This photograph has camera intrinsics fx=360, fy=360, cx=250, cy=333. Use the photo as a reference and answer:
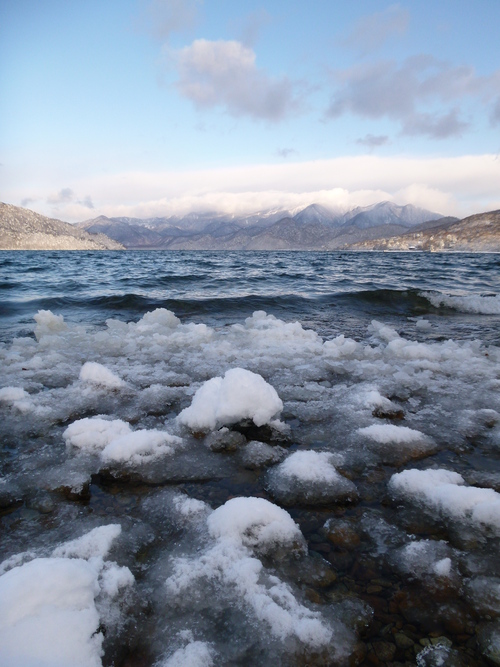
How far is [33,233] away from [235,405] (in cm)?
18095

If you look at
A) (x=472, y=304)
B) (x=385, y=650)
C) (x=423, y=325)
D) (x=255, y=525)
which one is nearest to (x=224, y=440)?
(x=255, y=525)

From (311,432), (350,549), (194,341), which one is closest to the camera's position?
(350,549)

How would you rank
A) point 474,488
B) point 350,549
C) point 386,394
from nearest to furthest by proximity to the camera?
point 350,549 < point 474,488 < point 386,394

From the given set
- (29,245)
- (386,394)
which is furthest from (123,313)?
(29,245)

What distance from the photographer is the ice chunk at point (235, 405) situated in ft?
10.1

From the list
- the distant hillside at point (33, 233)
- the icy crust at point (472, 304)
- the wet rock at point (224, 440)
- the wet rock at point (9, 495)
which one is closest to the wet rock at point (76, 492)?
the wet rock at point (9, 495)

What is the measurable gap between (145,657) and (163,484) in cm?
106

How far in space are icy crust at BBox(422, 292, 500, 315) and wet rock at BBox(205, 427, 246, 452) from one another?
9.13 m

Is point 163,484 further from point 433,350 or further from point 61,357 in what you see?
point 433,350

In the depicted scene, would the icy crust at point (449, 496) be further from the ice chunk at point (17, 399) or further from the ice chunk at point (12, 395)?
the ice chunk at point (12, 395)

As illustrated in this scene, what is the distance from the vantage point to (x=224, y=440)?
2.89 metres

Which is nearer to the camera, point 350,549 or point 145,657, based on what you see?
point 145,657

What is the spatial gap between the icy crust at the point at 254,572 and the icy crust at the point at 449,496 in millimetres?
848

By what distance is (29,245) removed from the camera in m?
143
